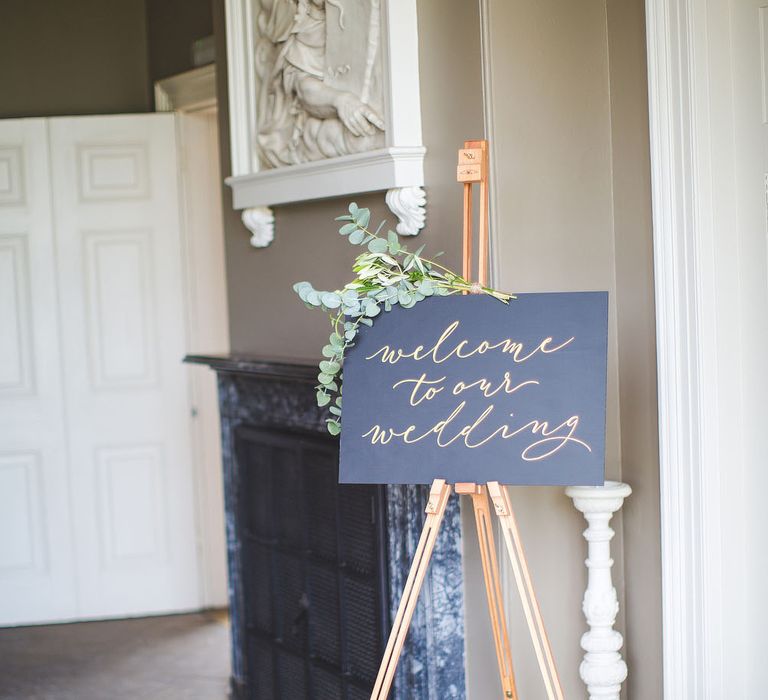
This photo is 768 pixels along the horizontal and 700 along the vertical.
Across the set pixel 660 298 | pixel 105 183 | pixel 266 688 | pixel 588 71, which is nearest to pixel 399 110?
pixel 588 71

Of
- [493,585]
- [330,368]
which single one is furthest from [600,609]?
[330,368]

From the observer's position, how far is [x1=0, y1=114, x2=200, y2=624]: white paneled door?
5207 millimetres

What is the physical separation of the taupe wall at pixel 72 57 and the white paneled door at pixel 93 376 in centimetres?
26

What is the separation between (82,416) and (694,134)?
11.9 ft

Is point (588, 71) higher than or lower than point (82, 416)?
higher

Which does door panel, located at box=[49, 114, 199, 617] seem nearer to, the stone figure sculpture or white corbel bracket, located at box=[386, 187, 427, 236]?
the stone figure sculpture

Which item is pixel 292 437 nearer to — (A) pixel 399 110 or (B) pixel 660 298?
(A) pixel 399 110

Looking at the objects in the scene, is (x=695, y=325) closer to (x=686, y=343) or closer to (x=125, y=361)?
(x=686, y=343)

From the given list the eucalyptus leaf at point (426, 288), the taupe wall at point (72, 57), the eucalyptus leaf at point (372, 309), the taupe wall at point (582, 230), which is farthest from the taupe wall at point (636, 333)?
the taupe wall at point (72, 57)

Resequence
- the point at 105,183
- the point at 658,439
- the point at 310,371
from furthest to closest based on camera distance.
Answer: the point at 105,183
the point at 310,371
the point at 658,439

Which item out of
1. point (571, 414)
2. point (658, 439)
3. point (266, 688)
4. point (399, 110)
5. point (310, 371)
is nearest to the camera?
point (571, 414)

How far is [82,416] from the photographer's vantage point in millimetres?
5254

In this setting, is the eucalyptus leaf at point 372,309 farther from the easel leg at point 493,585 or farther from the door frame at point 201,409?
the door frame at point 201,409

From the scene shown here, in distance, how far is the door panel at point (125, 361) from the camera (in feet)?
17.1
